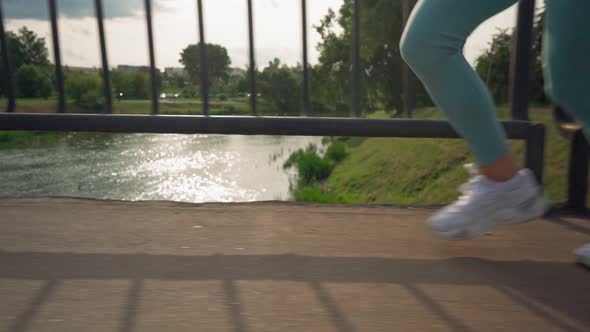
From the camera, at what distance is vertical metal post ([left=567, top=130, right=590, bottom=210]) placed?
2168 mm

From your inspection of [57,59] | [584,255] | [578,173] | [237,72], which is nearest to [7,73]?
[57,59]

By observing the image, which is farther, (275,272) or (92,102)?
(92,102)

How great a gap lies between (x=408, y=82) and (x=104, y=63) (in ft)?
4.94

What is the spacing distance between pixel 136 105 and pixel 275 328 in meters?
1.51

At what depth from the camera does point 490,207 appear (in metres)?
1.55

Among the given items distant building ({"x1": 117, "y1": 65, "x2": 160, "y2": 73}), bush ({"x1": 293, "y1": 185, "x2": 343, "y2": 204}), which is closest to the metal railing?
distant building ({"x1": 117, "y1": 65, "x2": 160, "y2": 73})

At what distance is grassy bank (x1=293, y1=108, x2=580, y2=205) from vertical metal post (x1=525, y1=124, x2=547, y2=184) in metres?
0.19

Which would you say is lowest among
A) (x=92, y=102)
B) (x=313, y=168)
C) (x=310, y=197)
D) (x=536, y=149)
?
(x=313, y=168)

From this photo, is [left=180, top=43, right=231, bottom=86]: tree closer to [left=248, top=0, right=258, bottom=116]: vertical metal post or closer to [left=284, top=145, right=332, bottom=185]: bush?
[left=248, top=0, right=258, bottom=116]: vertical metal post

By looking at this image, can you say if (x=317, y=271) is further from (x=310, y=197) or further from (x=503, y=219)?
(x=310, y=197)

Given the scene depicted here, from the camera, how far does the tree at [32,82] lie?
238 cm

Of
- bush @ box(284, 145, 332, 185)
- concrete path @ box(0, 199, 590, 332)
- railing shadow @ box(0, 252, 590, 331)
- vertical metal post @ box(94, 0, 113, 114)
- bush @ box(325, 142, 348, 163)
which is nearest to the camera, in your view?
concrete path @ box(0, 199, 590, 332)

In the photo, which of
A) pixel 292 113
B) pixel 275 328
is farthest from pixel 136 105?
pixel 275 328

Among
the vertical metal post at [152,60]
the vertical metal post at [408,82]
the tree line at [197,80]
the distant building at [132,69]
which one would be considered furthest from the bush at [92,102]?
the vertical metal post at [408,82]
